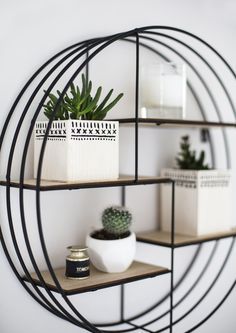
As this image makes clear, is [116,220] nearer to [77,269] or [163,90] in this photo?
[77,269]

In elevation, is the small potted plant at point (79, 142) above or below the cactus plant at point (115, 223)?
above

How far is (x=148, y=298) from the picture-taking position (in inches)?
63.7

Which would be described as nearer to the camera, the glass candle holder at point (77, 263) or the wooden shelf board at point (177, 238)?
the glass candle holder at point (77, 263)

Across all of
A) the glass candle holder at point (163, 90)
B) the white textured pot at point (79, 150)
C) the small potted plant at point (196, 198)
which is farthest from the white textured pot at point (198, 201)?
the white textured pot at point (79, 150)

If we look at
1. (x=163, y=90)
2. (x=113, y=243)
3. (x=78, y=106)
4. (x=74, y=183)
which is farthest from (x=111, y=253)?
(x=163, y=90)

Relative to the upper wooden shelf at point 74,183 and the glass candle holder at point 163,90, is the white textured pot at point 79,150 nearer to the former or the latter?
the upper wooden shelf at point 74,183

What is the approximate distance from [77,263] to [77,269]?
0.01 m

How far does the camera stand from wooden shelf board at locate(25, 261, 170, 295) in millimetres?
1192

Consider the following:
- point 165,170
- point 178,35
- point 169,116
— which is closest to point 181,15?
point 178,35

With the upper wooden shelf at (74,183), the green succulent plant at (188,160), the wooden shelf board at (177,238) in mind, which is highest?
the green succulent plant at (188,160)

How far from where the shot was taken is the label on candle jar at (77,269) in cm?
125

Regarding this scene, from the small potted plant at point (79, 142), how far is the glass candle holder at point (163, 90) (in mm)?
247

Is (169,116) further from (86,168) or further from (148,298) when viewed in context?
(148,298)

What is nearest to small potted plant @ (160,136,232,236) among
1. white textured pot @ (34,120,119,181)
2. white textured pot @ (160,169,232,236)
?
white textured pot @ (160,169,232,236)
